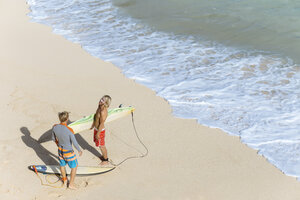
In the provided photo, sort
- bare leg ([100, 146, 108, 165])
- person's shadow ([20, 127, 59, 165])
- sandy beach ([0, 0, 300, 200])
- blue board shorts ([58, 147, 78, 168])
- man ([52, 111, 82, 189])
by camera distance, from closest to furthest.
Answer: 1. man ([52, 111, 82, 189])
2. blue board shorts ([58, 147, 78, 168])
3. sandy beach ([0, 0, 300, 200])
4. bare leg ([100, 146, 108, 165])
5. person's shadow ([20, 127, 59, 165])

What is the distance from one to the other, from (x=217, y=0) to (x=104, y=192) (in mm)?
12561

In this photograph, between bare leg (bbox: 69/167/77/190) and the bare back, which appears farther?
the bare back

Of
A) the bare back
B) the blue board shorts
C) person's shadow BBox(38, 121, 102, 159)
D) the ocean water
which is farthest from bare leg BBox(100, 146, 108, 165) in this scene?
the ocean water

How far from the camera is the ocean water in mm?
7312

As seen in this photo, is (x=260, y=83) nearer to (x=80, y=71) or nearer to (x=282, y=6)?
(x=80, y=71)

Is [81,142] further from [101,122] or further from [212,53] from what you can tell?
[212,53]

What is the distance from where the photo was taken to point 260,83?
8.88 metres

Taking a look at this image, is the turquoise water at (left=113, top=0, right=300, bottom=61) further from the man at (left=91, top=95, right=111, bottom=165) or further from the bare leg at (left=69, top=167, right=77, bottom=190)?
the bare leg at (left=69, top=167, right=77, bottom=190)

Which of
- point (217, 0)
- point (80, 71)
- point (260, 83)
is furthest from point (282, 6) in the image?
point (80, 71)

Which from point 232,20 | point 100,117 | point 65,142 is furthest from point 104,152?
point 232,20

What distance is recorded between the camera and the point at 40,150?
630 cm

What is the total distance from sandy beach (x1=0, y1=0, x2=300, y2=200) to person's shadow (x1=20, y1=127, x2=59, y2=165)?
0.02 metres

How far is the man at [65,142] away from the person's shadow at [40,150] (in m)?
0.70

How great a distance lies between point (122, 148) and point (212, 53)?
217 inches
